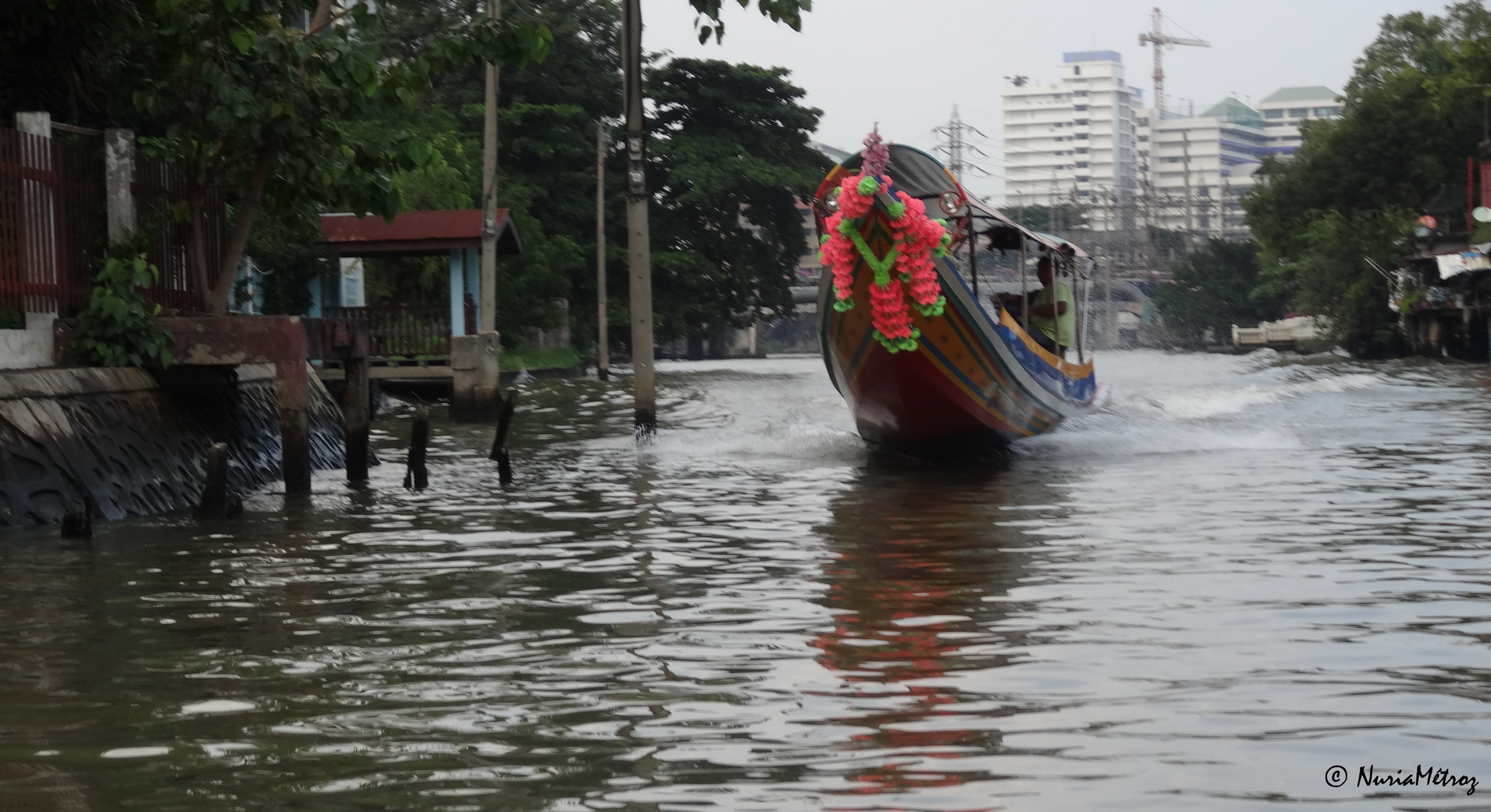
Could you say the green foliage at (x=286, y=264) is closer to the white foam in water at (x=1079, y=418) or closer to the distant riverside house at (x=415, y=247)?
the distant riverside house at (x=415, y=247)

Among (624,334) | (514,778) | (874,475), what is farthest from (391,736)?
(624,334)

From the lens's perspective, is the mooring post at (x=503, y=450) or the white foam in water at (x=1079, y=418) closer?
the mooring post at (x=503, y=450)

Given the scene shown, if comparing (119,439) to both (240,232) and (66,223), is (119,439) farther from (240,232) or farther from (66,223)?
(240,232)

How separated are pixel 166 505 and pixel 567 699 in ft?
25.7

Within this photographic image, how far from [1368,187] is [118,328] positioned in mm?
46176

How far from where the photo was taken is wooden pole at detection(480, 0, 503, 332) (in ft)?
87.0

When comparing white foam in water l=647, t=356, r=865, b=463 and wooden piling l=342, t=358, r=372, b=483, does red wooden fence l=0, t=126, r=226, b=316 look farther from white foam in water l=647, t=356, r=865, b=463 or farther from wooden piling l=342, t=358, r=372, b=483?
white foam in water l=647, t=356, r=865, b=463

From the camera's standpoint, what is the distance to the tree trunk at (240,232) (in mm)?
13359

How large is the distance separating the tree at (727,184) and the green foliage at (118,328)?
39.3 m

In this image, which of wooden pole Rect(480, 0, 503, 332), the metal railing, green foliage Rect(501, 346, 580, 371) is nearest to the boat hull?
wooden pole Rect(480, 0, 503, 332)

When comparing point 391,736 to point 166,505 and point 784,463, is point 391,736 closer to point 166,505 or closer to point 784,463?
point 166,505

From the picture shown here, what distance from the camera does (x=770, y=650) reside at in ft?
21.8

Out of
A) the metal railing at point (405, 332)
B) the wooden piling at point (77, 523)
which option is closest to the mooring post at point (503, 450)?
the wooden piling at point (77, 523)

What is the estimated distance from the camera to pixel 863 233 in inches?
597
